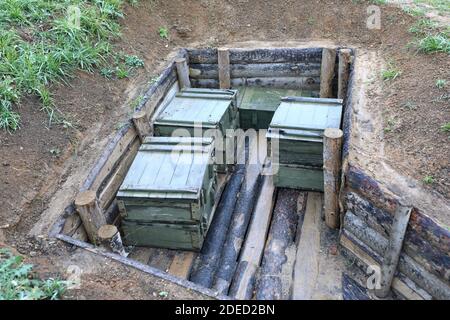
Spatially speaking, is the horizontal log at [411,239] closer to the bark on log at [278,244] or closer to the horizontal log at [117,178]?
the bark on log at [278,244]

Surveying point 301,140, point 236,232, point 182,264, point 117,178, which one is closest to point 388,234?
point 301,140

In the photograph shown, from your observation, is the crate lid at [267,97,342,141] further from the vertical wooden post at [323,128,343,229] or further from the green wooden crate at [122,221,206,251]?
the green wooden crate at [122,221,206,251]

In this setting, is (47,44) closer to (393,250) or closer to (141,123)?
(141,123)

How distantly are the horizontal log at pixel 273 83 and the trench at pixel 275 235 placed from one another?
16.8 inches

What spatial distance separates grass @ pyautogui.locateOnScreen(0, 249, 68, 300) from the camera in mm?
3278

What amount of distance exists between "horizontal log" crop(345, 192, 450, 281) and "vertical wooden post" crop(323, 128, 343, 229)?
36 centimetres

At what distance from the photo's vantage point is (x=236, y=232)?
213 inches

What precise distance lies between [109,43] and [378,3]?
4952 mm

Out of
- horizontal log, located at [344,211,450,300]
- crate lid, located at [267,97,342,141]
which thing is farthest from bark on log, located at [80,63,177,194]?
horizontal log, located at [344,211,450,300]

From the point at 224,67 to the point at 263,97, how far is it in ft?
2.95

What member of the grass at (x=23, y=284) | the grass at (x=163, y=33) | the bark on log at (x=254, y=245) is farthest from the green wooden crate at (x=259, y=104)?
the grass at (x=23, y=284)

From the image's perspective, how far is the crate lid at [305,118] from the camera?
5.38 metres

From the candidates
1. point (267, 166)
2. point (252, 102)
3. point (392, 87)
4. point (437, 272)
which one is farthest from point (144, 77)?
point (437, 272)
